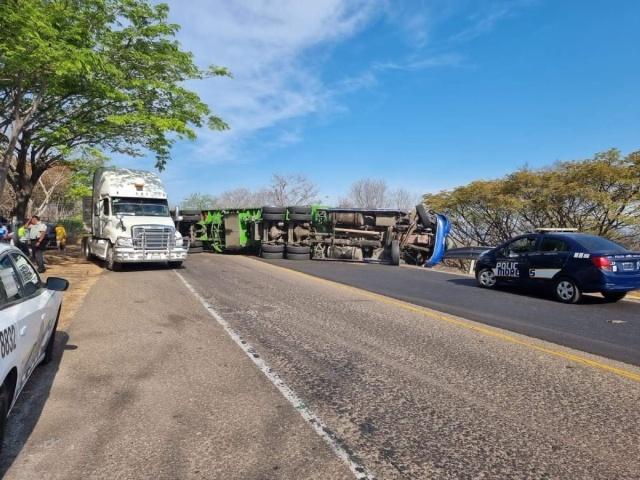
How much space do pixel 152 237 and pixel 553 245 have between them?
1180 cm

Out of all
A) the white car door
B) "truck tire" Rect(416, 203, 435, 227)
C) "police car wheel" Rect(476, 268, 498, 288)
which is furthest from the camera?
"truck tire" Rect(416, 203, 435, 227)

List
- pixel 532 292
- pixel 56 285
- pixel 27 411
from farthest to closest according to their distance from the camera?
pixel 532 292
pixel 56 285
pixel 27 411

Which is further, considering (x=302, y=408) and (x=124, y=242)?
(x=124, y=242)

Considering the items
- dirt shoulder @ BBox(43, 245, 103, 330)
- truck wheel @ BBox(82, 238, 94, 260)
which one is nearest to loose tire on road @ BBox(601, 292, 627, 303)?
dirt shoulder @ BBox(43, 245, 103, 330)

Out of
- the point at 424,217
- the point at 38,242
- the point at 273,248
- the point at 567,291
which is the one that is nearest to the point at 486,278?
the point at 567,291

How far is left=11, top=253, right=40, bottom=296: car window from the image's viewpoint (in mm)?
4203

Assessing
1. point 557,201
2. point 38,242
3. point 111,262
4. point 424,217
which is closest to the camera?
point 38,242

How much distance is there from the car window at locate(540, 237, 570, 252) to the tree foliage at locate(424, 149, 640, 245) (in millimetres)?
9282

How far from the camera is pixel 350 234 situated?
66.3 ft

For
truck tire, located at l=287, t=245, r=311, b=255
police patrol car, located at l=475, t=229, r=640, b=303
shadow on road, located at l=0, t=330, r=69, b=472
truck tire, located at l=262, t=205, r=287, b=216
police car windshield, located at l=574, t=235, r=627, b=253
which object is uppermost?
truck tire, located at l=262, t=205, r=287, b=216

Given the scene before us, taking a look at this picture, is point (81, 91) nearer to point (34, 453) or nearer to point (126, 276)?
point (126, 276)

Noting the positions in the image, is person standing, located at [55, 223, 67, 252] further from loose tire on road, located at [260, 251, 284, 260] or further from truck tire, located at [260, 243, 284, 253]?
loose tire on road, located at [260, 251, 284, 260]

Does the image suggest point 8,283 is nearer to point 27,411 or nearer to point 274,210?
point 27,411

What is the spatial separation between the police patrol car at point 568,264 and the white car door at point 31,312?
9540mm
